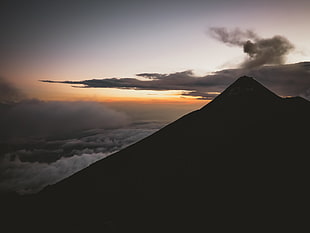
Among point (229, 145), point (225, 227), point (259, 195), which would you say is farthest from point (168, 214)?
point (229, 145)

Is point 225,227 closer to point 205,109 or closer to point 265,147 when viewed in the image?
point 265,147

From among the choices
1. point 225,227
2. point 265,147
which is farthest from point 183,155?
point 225,227

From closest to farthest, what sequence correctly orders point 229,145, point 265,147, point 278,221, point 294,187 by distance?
point 278,221 → point 294,187 → point 265,147 → point 229,145

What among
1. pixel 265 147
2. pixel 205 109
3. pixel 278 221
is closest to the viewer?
pixel 278 221

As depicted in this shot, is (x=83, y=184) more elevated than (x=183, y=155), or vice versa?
(x=183, y=155)

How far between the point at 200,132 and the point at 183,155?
1397 cm

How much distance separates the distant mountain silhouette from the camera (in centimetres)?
3775

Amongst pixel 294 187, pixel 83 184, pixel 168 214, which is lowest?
pixel 83 184

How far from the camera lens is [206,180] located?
49.8 metres

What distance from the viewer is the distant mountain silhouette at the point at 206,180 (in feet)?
124

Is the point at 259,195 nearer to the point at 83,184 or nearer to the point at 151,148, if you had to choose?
the point at 151,148

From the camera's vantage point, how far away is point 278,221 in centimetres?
3350

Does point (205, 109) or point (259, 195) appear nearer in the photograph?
point (259, 195)

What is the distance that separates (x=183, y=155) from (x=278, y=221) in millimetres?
33153
